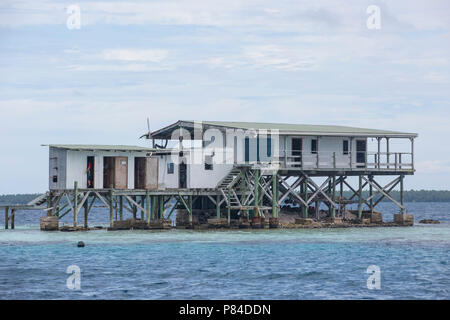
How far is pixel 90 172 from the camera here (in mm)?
51562

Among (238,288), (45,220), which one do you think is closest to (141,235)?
(45,220)

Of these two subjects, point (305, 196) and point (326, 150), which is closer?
point (305, 196)

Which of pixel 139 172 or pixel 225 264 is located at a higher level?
pixel 139 172

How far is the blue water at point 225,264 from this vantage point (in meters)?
29.4

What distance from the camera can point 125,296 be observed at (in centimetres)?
2820

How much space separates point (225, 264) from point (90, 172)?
17.7m

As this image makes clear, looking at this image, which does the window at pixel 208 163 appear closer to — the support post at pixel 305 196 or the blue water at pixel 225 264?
the blue water at pixel 225 264

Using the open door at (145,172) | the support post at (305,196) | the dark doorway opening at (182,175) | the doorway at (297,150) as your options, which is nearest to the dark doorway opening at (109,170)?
the open door at (145,172)

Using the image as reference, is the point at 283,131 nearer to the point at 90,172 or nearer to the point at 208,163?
the point at 208,163

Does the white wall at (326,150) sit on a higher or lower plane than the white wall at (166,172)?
higher

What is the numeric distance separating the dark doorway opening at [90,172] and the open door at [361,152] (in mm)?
17913

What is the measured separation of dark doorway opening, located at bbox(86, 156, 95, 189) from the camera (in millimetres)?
51469

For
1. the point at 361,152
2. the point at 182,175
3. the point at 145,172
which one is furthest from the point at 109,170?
the point at 361,152
